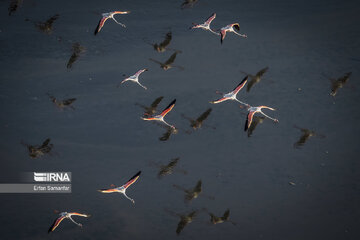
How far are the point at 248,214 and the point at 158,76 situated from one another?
4388mm

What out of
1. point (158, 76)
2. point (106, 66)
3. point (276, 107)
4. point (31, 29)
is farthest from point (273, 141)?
point (31, 29)

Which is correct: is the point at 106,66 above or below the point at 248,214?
above

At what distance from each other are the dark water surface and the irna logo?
0.55 feet

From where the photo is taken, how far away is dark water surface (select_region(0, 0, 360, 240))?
12188 millimetres

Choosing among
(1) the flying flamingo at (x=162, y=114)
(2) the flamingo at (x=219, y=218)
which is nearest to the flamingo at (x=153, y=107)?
(1) the flying flamingo at (x=162, y=114)

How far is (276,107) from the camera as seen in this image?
535 inches

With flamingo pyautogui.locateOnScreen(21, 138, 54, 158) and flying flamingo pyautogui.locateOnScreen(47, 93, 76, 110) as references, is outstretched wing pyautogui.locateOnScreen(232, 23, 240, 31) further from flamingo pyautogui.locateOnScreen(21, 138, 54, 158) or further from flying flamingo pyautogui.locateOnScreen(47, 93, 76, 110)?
flamingo pyautogui.locateOnScreen(21, 138, 54, 158)

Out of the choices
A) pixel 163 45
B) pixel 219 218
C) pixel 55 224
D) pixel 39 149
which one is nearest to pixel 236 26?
pixel 163 45

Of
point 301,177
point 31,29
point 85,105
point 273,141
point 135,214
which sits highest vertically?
point 31,29

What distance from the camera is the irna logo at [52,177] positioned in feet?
40.7

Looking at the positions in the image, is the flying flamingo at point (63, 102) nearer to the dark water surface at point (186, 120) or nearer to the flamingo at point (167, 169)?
the dark water surface at point (186, 120)

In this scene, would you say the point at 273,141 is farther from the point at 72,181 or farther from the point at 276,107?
the point at 72,181

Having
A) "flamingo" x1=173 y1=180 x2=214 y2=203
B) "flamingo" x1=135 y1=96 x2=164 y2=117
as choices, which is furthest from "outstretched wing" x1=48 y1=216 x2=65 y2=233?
"flamingo" x1=135 y1=96 x2=164 y2=117

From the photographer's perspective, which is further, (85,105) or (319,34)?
(319,34)
